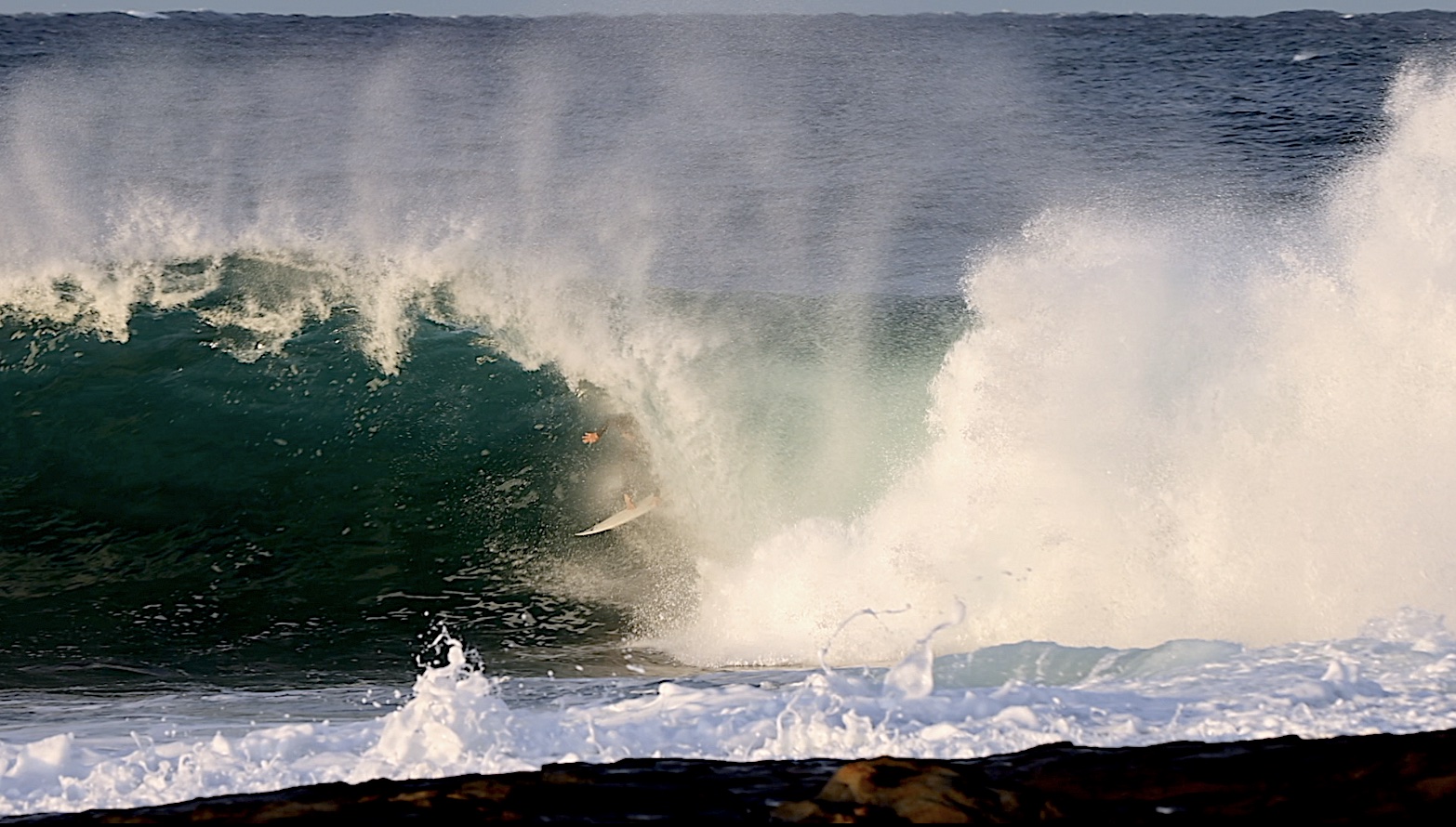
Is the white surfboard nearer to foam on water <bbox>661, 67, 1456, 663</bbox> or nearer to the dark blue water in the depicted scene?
the dark blue water

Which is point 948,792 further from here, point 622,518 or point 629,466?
point 629,466

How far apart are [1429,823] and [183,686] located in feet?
20.0

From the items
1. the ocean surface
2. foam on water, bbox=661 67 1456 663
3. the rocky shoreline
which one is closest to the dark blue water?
the ocean surface

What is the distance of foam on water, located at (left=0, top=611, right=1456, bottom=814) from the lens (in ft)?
14.8

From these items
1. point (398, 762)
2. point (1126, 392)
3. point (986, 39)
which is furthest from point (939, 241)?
point (986, 39)

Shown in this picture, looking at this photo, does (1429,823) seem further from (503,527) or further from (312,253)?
(312,253)

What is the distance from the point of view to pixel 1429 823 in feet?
11.8

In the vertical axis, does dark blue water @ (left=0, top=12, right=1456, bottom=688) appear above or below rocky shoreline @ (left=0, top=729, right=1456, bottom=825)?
above

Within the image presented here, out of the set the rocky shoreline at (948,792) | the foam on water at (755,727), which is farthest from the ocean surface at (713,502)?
the rocky shoreline at (948,792)

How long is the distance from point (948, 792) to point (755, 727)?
3.10ft

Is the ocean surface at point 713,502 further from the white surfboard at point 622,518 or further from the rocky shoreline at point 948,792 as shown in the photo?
the rocky shoreline at point 948,792

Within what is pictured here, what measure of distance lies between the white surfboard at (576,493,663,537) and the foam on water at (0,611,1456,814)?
182 inches

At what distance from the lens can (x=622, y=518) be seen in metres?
10.0

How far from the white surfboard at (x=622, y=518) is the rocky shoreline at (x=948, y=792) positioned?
5.54 meters
